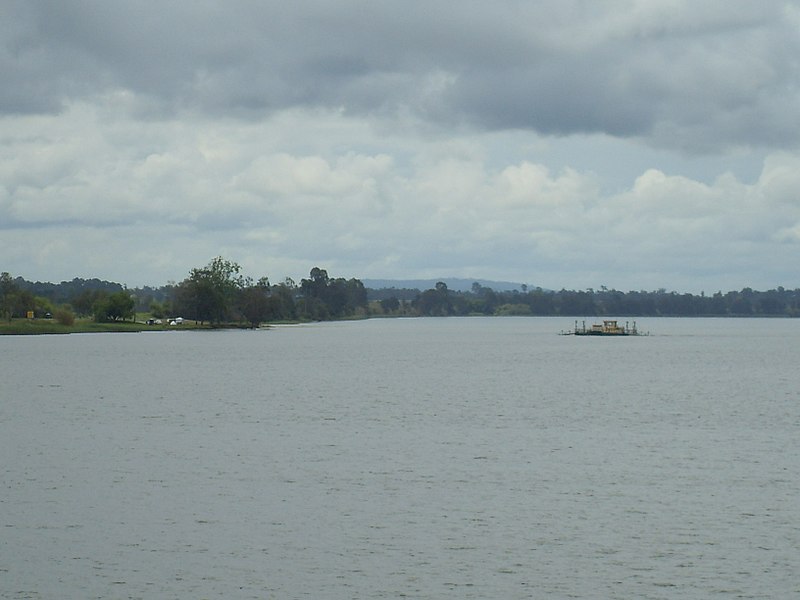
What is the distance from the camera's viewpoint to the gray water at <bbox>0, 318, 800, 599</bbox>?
27.2 m

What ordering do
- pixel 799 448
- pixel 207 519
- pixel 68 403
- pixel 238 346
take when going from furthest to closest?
pixel 238 346 < pixel 68 403 < pixel 799 448 < pixel 207 519

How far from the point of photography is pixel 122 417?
65.3 meters

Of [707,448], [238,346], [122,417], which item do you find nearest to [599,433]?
[707,448]

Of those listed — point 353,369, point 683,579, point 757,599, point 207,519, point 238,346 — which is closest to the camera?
point 757,599

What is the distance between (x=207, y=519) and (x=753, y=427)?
35261 mm

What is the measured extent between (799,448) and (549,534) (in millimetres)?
22808

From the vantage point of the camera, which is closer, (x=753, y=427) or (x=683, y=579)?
(x=683, y=579)

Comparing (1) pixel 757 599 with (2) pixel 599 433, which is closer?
(1) pixel 757 599

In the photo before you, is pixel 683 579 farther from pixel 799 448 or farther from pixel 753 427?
pixel 753 427

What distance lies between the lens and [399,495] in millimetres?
37781

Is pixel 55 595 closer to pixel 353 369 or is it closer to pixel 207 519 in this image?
pixel 207 519

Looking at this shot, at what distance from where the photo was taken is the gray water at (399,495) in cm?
2725

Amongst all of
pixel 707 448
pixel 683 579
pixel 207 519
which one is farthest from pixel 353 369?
pixel 683 579

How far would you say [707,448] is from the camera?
165 feet
